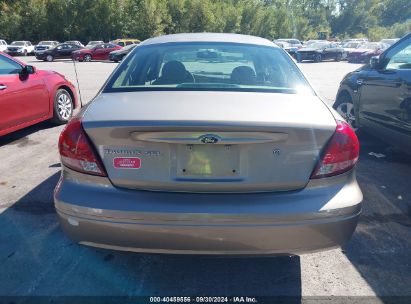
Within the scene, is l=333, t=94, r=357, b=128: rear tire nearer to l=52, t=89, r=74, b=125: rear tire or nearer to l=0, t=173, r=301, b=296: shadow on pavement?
l=0, t=173, r=301, b=296: shadow on pavement

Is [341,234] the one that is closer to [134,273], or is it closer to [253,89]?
[253,89]

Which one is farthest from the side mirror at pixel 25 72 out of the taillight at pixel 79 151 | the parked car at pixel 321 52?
the parked car at pixel 321 52

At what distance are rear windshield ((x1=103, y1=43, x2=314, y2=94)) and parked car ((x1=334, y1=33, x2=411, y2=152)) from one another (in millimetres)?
1763

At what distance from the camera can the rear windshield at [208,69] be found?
2.90 meters

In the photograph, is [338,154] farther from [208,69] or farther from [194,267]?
[208,69]

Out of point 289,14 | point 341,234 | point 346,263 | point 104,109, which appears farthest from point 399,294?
point 289,14

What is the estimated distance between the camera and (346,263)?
2967mm

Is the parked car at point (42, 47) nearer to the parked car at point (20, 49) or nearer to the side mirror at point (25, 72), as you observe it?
the parked car at point (20, 49)

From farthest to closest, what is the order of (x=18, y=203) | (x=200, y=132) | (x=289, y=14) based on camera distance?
(x=289, y=14)
(x=18, y=203)
(x=200, y=132)

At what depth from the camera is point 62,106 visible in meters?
7.11

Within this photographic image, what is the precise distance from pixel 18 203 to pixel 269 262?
256 centimetres

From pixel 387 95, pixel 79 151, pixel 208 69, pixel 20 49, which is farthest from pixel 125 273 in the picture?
pixel 20 49

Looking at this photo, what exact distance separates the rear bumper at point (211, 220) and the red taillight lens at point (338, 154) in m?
0.10

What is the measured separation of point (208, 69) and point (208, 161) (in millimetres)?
1725
